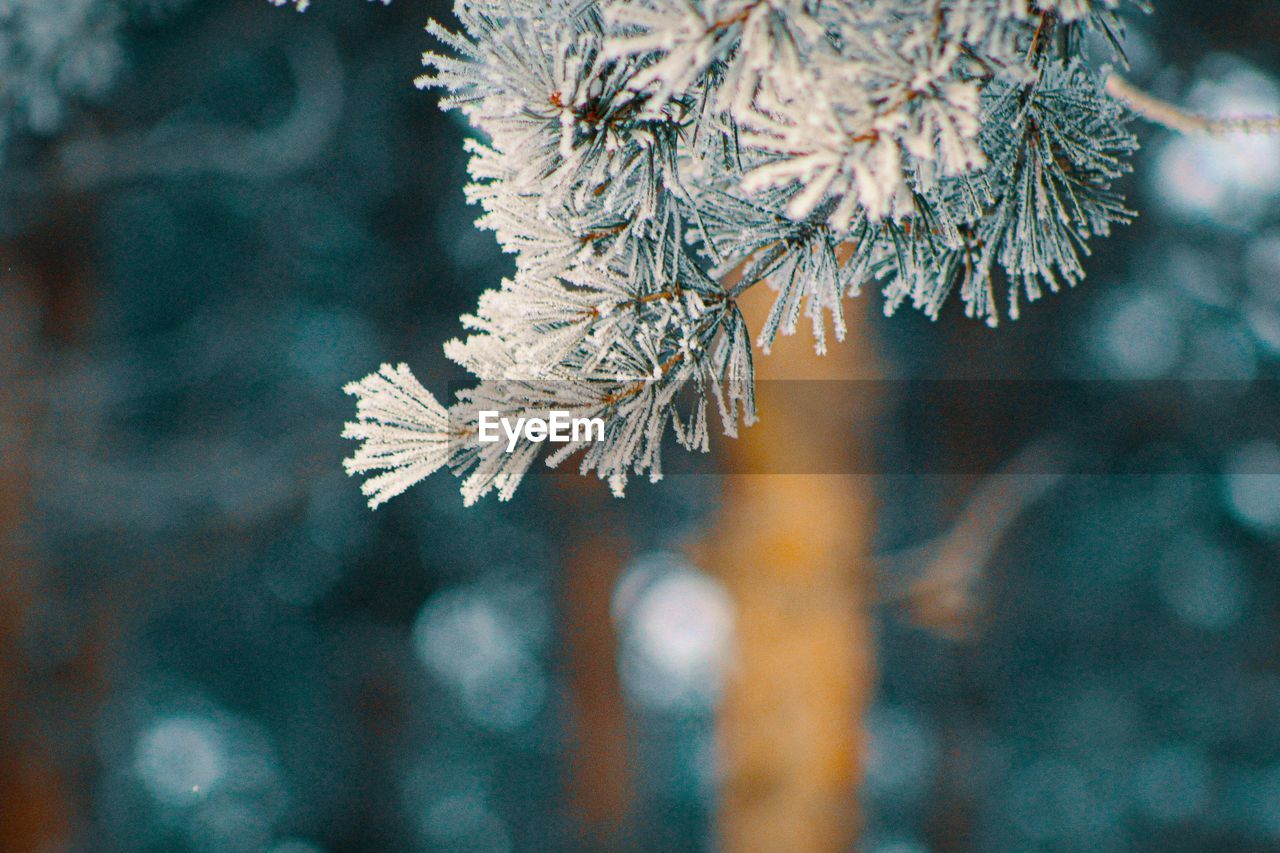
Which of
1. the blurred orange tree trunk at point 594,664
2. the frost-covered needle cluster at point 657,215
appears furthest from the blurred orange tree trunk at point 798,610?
the blurred orange tree trunk at point 594,664

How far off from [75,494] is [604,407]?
4.51 meters

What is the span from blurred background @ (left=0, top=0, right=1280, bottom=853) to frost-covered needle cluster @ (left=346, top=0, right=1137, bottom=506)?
1.02ft

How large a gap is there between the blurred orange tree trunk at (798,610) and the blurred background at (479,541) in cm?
1

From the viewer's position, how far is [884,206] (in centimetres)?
60

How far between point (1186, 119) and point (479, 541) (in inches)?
273

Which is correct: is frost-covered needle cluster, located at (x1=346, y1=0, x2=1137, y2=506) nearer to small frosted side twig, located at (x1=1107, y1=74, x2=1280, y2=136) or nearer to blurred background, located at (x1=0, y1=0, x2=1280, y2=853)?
small frosted side twig, located at (x1=1107, y1=74, x2=1280, y2=136)

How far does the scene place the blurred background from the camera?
3.06 metres

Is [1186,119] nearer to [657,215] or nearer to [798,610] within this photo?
[657,215]

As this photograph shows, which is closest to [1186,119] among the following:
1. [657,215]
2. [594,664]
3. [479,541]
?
[657,215]

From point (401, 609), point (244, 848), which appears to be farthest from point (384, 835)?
point (401, 609)

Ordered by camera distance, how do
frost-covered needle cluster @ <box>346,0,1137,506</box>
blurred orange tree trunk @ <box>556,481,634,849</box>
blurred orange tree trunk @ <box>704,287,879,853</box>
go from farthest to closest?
1. blurred orange tree trunk @ <box>556,481,634,849</box>
2. blurred orange tree trunk @ <box>704,287,879,853</box>
3. frost-covered needle cluster @ <box>346,0,1137,506</box>

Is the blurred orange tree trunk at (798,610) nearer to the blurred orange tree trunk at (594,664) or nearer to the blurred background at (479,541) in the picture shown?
the blurred background at (479,541)

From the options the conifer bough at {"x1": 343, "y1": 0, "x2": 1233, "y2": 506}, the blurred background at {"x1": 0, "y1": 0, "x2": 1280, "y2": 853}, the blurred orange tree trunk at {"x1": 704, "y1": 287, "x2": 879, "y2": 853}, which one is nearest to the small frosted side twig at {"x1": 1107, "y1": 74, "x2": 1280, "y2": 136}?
the conifer bough at {"x1": 343, "y1": 0, "x2": 1233, "y2": 506}

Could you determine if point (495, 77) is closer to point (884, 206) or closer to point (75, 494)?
point (884, 206)
